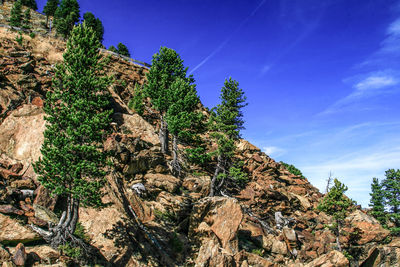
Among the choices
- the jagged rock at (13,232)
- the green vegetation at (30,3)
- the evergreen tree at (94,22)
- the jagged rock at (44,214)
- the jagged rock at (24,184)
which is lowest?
the jagged rock at (13,232)

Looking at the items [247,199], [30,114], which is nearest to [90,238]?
[30,114]

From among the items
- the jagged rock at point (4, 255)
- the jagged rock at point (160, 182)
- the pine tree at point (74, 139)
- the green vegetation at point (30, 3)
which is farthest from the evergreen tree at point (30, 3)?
the jagged rock at point (4, 255)

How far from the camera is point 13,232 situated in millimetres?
13891

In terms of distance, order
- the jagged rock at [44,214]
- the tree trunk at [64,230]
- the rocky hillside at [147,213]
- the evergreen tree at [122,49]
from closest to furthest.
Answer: the tree trunk at [64,230] < the jagged rock at [44,214] < the rocky hillside at [147,213] < the evergreen tree at [122,49]

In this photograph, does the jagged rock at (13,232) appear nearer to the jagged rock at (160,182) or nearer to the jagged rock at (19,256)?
the jagged rock at (19,256)

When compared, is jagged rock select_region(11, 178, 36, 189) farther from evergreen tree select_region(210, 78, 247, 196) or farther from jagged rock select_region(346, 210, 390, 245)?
jagged rock select_region(346, 210, 390, 245)

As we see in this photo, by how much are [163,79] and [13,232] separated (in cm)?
2752

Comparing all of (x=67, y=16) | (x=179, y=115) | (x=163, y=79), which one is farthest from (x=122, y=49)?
(x=179, y=115)

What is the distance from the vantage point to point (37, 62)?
3425 centimetres

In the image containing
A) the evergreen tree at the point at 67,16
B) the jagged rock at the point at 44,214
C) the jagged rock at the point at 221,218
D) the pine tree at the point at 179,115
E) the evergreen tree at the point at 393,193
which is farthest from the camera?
the evergreen tree at the point at 67,16

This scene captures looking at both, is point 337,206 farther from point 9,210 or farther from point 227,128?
point 9,210

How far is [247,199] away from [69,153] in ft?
85.2

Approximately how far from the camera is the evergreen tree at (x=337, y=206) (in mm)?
31422

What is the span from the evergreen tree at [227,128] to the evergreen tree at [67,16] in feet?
203
